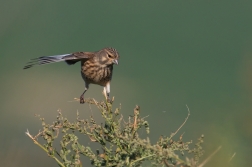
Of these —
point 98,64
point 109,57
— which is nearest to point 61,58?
point 109,57

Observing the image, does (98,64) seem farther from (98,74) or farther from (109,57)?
(109,57)

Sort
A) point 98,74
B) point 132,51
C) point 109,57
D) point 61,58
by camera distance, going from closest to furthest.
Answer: point 61,58 < point 109,57 < point 98,74 < point 132,51

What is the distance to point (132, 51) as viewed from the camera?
3047cm

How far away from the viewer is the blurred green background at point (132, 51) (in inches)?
885

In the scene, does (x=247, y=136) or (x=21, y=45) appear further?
(x=21, y=45)

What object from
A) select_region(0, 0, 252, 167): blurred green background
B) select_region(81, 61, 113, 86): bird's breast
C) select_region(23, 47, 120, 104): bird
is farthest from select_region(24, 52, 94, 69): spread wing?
select_region(0, 0, 252, 167): blurred green background

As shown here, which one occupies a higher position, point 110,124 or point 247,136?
point 110,124

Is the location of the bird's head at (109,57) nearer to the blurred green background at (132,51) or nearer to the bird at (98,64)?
the bird at (98,64)

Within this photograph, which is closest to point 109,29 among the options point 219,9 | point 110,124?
point 219,9

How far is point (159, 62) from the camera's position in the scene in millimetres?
28672

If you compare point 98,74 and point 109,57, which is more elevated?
point 109,57

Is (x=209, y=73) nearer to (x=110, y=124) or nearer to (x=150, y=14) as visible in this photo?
(x=150, y=14)

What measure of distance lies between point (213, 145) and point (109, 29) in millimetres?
26996

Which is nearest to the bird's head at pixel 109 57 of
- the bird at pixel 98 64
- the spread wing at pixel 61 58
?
the bird at pixel 98 64
